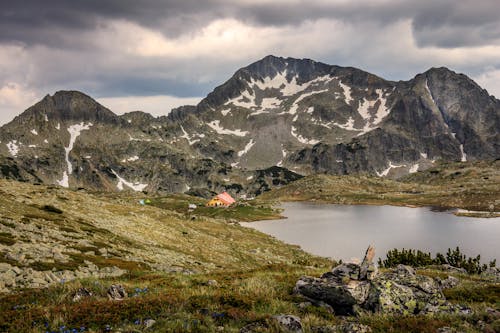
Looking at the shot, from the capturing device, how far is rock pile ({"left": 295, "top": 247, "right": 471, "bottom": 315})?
50.7ft

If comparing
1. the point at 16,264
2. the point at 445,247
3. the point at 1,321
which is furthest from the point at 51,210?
the point at 445,247

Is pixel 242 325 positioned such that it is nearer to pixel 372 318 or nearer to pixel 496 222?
pixel 372 318

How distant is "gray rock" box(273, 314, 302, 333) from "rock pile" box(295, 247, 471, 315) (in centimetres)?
420

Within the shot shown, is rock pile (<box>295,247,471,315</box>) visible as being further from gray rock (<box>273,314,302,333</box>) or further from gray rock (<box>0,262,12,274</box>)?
gray rock (<box>0,262,12,274</box>)

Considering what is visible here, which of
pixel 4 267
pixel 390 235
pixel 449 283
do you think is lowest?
pixel 390 235

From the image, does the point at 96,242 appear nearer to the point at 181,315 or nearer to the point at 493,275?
the point at 181,315

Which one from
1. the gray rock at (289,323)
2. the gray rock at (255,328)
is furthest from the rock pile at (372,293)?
the gray rock at (255,328)

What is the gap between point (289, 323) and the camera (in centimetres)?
1217

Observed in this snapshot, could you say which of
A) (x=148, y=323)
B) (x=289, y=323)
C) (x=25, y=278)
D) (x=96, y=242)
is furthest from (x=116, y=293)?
(x=96, y=242)

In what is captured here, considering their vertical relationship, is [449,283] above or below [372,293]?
below

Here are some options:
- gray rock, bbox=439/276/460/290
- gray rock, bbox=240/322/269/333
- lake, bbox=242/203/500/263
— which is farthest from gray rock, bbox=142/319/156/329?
lake, bbox=242/203/500/263

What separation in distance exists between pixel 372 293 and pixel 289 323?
18.2 feet

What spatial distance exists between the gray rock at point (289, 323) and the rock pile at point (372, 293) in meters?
4.20

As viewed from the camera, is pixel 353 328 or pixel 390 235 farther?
pixel 390 235
